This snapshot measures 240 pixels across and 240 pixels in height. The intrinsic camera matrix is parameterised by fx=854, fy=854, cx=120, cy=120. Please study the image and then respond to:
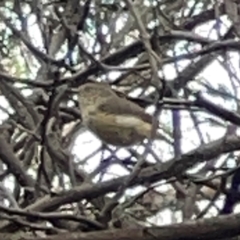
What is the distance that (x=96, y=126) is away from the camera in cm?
327

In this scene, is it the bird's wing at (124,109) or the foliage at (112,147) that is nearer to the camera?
the foliage at (112,147)

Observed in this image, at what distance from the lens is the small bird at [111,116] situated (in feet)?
10.3

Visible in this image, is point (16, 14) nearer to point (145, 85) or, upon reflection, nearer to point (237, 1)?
point (145, 85)

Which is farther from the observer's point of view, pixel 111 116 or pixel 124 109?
pixel 111 116

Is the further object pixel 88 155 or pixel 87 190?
pixel 88 155

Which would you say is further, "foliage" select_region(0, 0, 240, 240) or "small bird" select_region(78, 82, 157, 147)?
"small bird" select_region(78, 82, 157, 147)

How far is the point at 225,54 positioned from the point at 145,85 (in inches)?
34.1

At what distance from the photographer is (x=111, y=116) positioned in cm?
342

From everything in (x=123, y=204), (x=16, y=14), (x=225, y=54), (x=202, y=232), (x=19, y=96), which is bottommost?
(x=202, y=232)

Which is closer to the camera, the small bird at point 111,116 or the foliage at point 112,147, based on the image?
the foliage at point 112,147

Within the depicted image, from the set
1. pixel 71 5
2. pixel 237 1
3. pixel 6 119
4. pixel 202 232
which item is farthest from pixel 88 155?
pixel 202 232

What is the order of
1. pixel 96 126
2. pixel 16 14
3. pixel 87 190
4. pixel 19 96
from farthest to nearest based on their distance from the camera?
1. pixel 96 126
2. pixel 16 14
3. pixel 19 96
4. pixel 87 190

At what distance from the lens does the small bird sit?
3.13 meters

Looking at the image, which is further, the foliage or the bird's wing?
the bird's wing
